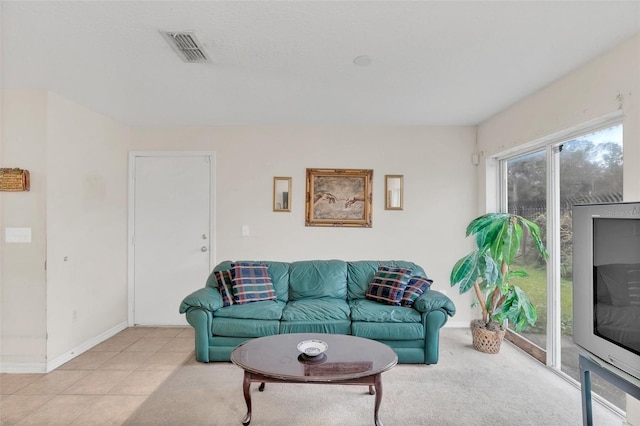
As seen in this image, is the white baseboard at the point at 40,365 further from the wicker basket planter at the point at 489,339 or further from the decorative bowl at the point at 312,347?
the wicker basket planter at the point at 489,339

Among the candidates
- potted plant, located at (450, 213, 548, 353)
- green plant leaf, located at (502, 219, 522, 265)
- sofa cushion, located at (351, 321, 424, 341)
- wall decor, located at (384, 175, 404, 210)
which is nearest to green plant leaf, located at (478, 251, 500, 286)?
potted plant, located at (450, 213, 548, 353)

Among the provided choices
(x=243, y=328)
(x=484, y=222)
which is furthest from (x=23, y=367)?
(x=484, y=222)

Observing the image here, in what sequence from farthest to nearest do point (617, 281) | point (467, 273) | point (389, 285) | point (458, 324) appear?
point (458, 324) < point (389, 285) < point (467, 273) < point (617, 281)

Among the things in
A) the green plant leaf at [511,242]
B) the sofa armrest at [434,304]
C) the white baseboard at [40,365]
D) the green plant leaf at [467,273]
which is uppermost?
the green plant leaf at [511,242]

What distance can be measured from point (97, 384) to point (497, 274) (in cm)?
357

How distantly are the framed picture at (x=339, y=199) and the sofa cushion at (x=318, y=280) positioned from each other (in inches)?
23.5

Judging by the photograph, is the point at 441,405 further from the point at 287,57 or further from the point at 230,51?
the point at 230,51

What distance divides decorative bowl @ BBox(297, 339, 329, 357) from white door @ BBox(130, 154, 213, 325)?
Result: 2.19 meters

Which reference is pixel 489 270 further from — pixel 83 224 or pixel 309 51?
pixel 83 224

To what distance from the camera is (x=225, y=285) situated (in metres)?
3.13

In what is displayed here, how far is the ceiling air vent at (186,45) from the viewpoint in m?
1.95

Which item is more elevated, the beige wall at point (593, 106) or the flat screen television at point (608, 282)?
the beige wall at point (593, 106)

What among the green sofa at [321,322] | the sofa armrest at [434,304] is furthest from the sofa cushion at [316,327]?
the sofa armrest at [434,304]

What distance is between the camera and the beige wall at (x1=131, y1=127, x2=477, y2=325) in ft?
12.8
